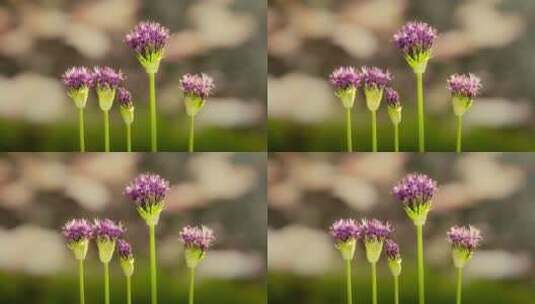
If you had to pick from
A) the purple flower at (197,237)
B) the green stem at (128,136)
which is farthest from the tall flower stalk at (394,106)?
the green stem at (128,136)

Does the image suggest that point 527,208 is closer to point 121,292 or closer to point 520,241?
point 520,241

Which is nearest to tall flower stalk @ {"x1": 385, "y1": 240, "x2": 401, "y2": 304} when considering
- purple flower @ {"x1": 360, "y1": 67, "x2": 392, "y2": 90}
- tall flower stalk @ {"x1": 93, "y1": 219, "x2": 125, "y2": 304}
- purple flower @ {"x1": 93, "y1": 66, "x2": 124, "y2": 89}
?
purple flower @ {"x1": 360, "y1": 67, "x2": 392, "y2": 90}

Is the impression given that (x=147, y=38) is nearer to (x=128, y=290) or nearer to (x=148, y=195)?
(x=148, y=195)

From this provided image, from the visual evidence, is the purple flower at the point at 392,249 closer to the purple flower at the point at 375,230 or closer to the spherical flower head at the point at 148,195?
the purple flower at the point at 375,230

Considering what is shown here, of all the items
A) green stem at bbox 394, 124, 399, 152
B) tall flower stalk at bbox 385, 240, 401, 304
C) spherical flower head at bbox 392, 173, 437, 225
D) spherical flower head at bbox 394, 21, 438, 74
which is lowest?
tall flower stalk at bbox 385, 240, 401, 304

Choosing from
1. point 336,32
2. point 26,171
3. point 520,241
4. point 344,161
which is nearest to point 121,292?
point 26,171

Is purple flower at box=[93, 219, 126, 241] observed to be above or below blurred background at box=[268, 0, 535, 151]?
below

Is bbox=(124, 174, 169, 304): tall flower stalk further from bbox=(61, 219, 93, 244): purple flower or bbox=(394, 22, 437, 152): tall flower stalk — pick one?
bbox=(394, 22, 437, 152): tall flower stalk
